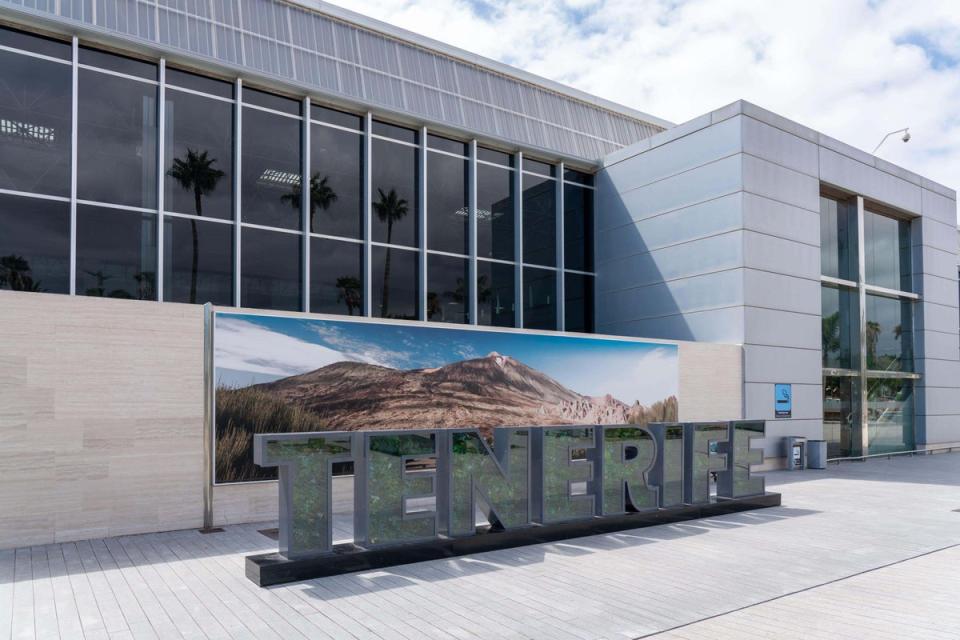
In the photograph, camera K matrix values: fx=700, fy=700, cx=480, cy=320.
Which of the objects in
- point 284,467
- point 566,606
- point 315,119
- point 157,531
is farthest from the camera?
point 315,119

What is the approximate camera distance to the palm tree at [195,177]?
54.5 feet

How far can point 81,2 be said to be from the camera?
15.8 m

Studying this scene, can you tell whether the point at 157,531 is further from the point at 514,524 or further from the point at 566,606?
the point at 566,606

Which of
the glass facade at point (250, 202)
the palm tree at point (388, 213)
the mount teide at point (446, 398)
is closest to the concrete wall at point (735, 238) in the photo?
the glass facade at point (250, 202)

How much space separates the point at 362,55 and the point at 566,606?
16.7 meters

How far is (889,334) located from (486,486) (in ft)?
69.2

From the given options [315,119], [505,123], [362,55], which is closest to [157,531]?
[315,119]

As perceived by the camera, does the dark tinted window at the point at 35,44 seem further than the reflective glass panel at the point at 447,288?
No

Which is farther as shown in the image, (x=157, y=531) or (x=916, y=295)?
(x=916, y=295)

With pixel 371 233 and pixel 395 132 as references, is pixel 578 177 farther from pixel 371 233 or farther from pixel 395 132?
pixel 371 233

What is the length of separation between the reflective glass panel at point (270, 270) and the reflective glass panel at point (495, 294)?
5684 mm

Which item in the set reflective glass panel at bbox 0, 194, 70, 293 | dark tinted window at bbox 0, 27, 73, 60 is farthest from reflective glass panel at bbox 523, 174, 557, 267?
dark tinted window at bbox 0, 27, 73, 60

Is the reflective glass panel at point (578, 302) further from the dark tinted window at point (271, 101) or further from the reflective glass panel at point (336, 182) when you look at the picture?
the dark tinted window at point (271, 101)

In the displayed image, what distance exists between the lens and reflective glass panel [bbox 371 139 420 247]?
64.4 ft
